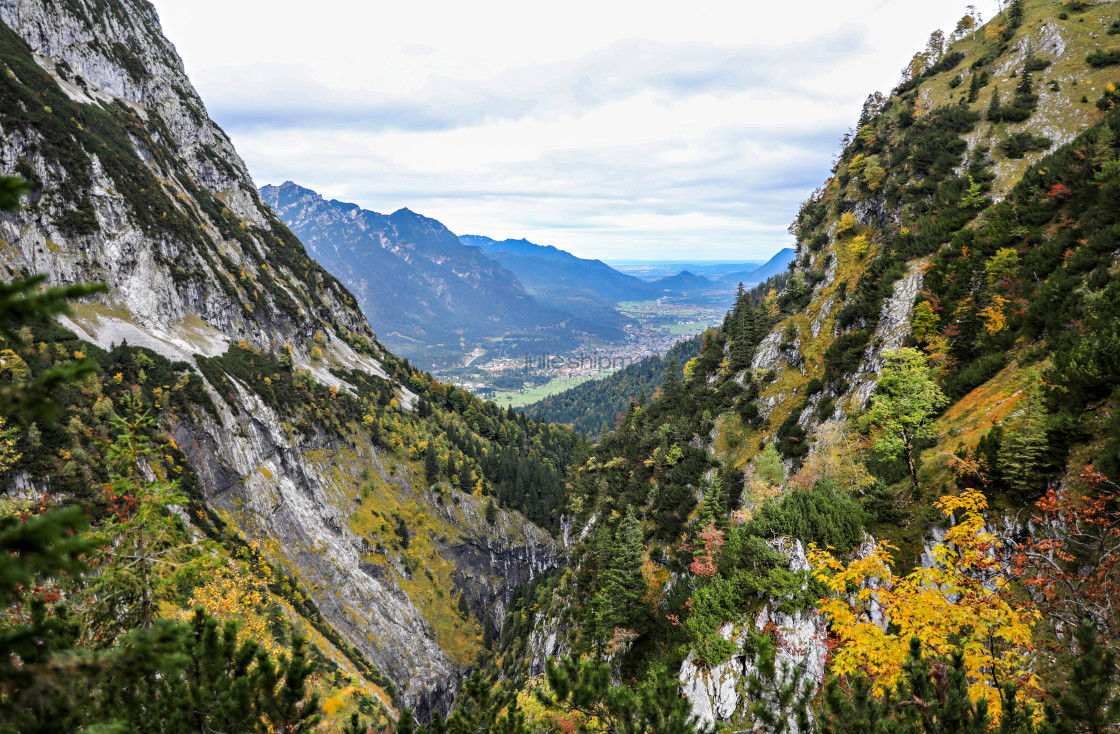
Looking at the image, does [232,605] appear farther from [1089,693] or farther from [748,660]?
[1089,693]

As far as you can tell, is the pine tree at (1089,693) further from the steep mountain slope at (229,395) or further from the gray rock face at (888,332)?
the steep mountain slope at (229,395)

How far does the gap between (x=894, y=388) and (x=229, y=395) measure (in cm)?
7918

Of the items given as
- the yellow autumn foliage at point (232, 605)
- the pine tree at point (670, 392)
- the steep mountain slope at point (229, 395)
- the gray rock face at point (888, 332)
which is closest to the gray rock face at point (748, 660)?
the gray rock face at point (888, 332)

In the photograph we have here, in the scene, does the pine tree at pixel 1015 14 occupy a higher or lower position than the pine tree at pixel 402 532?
higher

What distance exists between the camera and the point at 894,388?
2061cm

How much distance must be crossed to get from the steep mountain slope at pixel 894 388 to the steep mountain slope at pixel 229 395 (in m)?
23.1

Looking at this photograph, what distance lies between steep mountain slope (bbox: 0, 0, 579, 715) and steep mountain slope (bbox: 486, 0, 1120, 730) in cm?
2313

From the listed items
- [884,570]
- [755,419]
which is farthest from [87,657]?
[755,419]

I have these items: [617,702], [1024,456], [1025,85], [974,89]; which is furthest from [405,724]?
[974,89]

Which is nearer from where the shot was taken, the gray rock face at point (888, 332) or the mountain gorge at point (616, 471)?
the mountain gorge at point (616, 471)

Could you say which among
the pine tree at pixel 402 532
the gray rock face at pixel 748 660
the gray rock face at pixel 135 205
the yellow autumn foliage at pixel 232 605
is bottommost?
the pine tree at pixel 402 532

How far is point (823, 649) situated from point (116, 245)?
97366 millimetres

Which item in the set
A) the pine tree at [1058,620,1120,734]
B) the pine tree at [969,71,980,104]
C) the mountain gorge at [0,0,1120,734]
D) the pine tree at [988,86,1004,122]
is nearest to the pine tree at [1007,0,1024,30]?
the mountain gorge at [0,0,1120,734]

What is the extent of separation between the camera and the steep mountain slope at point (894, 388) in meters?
15.8
